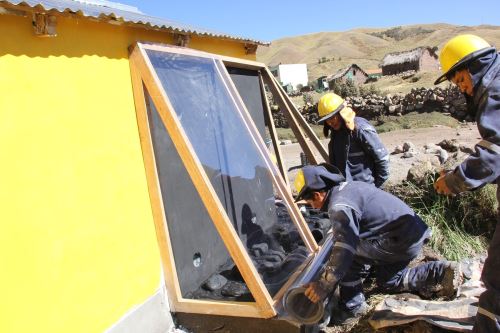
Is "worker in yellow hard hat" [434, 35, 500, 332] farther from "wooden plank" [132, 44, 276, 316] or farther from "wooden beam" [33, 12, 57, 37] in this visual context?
"wooden beam" [33, 12, 57, 37]

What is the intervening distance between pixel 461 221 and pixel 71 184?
446 cm

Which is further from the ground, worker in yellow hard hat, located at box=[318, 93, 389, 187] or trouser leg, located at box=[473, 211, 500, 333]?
worker in yellow hard hat, located at box=[318, 93, 389, 187]

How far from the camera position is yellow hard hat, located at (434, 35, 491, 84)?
2.73 meters

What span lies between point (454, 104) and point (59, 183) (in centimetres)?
1698

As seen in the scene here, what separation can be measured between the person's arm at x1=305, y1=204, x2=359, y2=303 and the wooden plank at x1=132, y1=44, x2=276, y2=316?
44cm

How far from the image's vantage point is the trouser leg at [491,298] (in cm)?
254

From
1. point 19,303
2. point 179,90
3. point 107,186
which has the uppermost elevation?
point 179,90

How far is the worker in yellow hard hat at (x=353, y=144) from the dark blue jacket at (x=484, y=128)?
6.17ft

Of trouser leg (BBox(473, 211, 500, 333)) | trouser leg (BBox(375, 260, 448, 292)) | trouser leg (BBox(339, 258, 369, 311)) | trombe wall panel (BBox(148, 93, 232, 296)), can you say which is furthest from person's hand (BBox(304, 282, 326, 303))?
trombe wall panel (BBox(148, 93, 232, 296))

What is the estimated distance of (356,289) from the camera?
3.88 m

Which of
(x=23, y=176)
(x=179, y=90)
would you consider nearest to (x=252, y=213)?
(x=179, y=90)

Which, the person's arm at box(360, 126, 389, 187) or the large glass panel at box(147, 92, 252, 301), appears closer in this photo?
the large glass panel at box(147, 92, 252, 301)

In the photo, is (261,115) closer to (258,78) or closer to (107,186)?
(258,78)

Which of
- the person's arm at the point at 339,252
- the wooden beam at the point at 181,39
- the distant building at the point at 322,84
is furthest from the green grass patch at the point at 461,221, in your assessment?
the distant building at the point at 322,84
